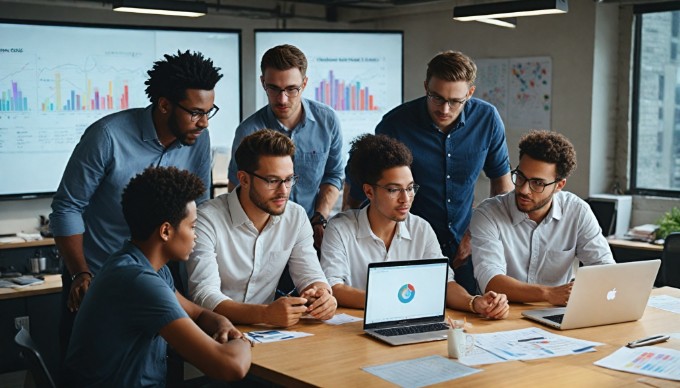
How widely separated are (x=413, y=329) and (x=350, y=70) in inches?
168

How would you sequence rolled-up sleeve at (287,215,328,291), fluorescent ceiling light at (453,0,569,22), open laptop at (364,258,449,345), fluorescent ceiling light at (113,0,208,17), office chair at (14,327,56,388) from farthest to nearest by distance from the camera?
fluorescent ceiling light at (113,0,208,17) → fluorescent ceiling light at (453,0,569,22) → rolled-up sleeve at (287,215,328,291) → open laptop at (364,258,449,345) → office chair at (14,327,56,388)

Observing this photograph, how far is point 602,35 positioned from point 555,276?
3523 millimetres

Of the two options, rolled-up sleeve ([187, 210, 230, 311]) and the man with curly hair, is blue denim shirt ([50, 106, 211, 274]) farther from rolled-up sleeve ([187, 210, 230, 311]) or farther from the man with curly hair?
the man with curly hair

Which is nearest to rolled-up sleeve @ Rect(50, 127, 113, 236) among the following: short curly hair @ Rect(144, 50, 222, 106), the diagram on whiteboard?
short curly hair @ Rect(144, 50, 222, 106)

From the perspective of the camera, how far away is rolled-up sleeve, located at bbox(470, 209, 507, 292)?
11.2ft

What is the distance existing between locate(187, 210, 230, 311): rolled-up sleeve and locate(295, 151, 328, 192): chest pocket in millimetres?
812

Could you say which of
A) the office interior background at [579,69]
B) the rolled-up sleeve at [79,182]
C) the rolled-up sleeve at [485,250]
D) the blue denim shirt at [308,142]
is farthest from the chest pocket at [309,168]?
the office interior background at [579,69]

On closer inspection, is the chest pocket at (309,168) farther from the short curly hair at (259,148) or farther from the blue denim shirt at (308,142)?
the short curly hair at (259,148)

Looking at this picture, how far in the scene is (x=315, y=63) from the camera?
267 inches

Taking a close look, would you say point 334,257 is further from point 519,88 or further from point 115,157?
point 519,88

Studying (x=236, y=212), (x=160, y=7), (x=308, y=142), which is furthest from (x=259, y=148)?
(x=160, y=7)

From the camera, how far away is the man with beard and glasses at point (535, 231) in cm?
340

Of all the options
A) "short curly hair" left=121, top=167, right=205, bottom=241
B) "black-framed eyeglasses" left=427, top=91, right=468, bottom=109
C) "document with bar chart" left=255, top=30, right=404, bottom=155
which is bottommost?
"short curly hair" left=121, top=167, right=205, bottom=241

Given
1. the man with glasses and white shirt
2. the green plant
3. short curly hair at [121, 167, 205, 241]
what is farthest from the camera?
the green plant
